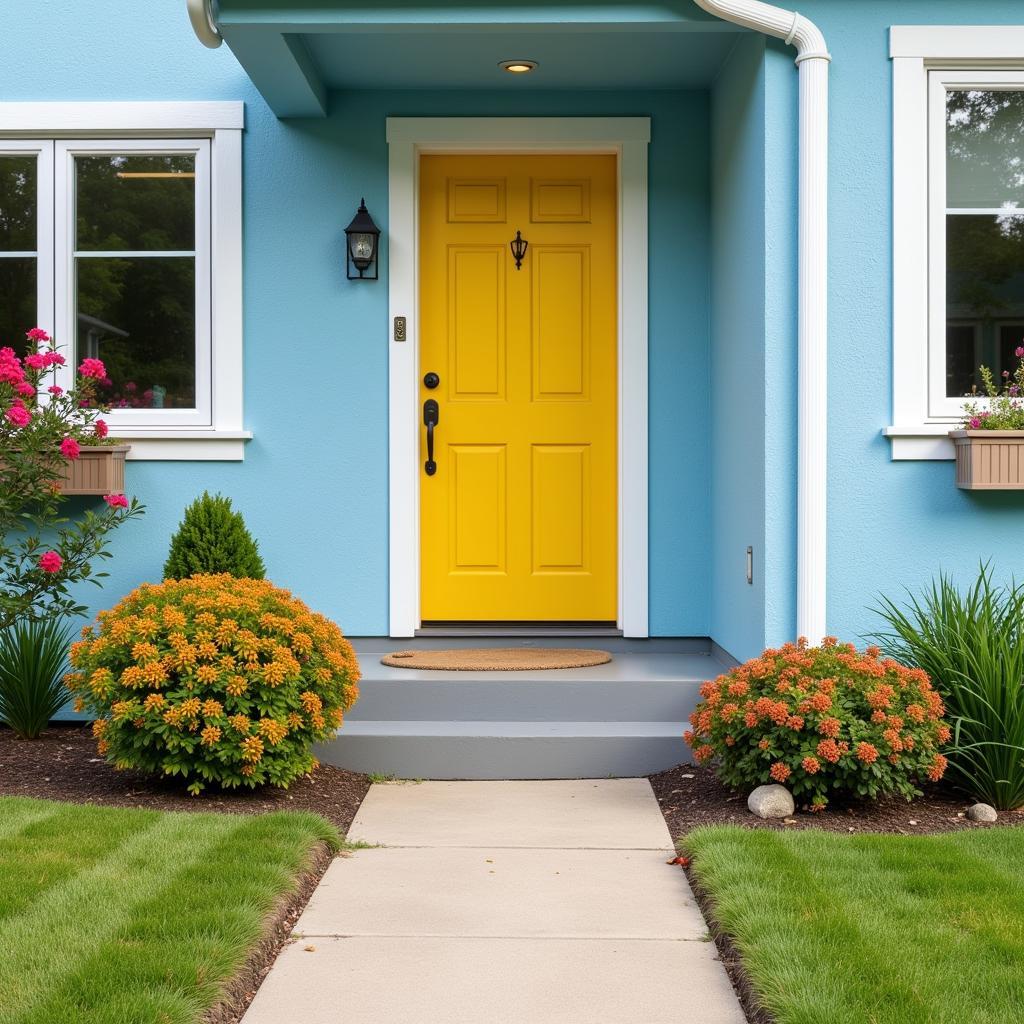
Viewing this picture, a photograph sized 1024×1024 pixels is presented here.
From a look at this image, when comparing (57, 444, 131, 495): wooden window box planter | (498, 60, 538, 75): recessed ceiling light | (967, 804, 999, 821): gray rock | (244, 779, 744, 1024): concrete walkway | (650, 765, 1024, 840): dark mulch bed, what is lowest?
(244, 779, 744, 1024): concrete walkway

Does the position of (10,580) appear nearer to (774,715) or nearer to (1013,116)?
(774,715)

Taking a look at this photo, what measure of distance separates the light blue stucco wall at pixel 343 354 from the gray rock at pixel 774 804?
68.8 inches

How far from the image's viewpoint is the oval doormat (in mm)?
5535

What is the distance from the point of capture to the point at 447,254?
6.17 meters

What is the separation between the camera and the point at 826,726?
165 inches

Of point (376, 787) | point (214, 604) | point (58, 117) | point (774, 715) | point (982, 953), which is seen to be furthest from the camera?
point (58, 117)

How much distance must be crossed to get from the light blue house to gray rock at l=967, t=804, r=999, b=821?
3.55 ft

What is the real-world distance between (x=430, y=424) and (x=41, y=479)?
70.3 inches

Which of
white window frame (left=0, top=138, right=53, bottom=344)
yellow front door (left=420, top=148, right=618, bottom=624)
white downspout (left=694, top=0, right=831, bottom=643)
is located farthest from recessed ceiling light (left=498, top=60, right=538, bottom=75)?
white window frame (left=0, top=138, right=53, bottom=344)

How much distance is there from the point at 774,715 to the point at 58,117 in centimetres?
422

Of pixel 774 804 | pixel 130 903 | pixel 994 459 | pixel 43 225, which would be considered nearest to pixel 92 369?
pixel 43 225

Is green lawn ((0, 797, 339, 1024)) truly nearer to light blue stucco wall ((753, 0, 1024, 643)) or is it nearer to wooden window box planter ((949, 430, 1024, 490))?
light blue stucco wall ((753, 0, 1024, 643))

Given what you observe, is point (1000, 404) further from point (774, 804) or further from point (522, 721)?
point (522, 721)

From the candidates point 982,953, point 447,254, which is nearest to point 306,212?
point 447,254
